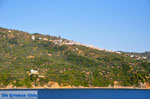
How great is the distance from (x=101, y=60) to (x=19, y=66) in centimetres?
3490

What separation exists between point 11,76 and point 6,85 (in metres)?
3.88

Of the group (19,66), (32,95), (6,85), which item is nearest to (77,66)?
(19,66)

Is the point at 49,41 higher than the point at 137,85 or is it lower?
higher

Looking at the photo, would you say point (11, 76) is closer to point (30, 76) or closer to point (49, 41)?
point (30, 76)

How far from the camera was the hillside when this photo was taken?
12494 centimetres

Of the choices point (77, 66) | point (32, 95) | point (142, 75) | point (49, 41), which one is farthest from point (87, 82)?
point (32, 95)

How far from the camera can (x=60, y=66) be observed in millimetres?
135750

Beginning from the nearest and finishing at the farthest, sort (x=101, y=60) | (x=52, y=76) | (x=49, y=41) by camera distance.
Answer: (x=52, y=76) < (x=101, y=60) < (x=49, y=41)

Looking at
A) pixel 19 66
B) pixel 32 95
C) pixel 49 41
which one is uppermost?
pixel 49 41

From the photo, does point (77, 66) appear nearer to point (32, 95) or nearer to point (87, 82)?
point (87, 82)

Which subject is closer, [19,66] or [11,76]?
[11,76]

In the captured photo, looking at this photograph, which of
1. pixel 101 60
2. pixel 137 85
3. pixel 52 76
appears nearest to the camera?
pixel 52 76

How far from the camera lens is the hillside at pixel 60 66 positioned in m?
125

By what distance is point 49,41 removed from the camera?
559 ft
